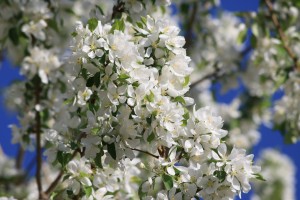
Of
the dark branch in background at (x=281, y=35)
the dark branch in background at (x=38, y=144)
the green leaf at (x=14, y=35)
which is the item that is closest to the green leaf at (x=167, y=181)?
the dark branch in background at (x=38, y=144)

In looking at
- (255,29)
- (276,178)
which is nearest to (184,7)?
(255,29)

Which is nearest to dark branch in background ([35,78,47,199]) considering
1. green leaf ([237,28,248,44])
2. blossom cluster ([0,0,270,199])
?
blossom cluster ([0,0,270,199])

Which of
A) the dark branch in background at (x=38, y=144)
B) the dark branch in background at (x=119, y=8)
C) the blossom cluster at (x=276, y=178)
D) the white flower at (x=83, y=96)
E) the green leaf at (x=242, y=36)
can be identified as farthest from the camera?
the blossom cluster at (x=276, y=178)

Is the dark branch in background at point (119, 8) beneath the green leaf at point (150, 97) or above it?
beneath

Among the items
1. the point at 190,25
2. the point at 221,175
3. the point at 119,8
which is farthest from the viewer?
the point at 190,25

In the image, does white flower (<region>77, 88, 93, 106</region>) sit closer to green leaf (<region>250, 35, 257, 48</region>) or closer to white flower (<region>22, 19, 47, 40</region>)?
white flower (<region>22, 19, 47, 40</region>)

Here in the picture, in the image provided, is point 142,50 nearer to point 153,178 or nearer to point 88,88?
point 88,88

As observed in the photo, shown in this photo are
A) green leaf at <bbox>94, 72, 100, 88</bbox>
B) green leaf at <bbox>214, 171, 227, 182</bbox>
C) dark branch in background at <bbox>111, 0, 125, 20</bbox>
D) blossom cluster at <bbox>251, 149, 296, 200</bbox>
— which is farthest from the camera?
blossom cluster at <bbox>251, 149, 296, 200</bbox>

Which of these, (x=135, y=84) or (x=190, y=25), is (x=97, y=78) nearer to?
(x=135, y=84)

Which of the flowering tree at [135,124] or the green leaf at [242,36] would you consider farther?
the green leaf at [242,36]

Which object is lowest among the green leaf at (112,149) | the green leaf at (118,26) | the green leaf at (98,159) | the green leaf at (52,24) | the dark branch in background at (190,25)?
the dark branch in background at (190,25)

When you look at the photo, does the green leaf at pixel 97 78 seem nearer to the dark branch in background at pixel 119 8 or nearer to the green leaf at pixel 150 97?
the green leaf at pixel 150 97

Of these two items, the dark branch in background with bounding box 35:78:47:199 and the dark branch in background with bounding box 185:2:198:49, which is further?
the dark branch in background with bounding box 185:2:198:49
